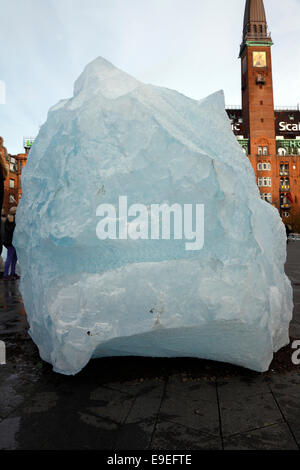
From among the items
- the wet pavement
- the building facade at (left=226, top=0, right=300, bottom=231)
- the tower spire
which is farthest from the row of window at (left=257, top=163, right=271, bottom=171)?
the wet pavement

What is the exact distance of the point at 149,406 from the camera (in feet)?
8.79

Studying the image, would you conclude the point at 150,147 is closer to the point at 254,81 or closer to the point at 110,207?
the point at 110,207

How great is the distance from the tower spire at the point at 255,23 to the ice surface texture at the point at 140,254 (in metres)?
64.0

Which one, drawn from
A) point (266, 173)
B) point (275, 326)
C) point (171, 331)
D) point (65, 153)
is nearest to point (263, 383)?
point (275, 326)

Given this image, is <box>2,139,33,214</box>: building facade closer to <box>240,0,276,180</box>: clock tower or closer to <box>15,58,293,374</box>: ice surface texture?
<box>240,0,276,180</box>: clock tower

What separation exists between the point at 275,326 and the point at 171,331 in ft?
3.73

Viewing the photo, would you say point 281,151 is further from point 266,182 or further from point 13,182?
point 13,182

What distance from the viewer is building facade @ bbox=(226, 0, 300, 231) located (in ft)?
187

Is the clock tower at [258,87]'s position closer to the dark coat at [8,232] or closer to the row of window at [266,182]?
the row of window at [266,182]

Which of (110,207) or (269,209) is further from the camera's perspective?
(269,209)

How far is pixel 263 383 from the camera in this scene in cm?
310

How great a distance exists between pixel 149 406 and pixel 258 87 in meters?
62.7

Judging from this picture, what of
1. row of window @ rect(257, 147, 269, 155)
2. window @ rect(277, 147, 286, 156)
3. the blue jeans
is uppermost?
window @ rect(277, 147, 286, 156)

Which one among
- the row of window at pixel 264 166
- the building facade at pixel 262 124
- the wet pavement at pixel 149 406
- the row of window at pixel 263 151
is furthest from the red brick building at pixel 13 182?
the wet pavement at pixel 149 406
